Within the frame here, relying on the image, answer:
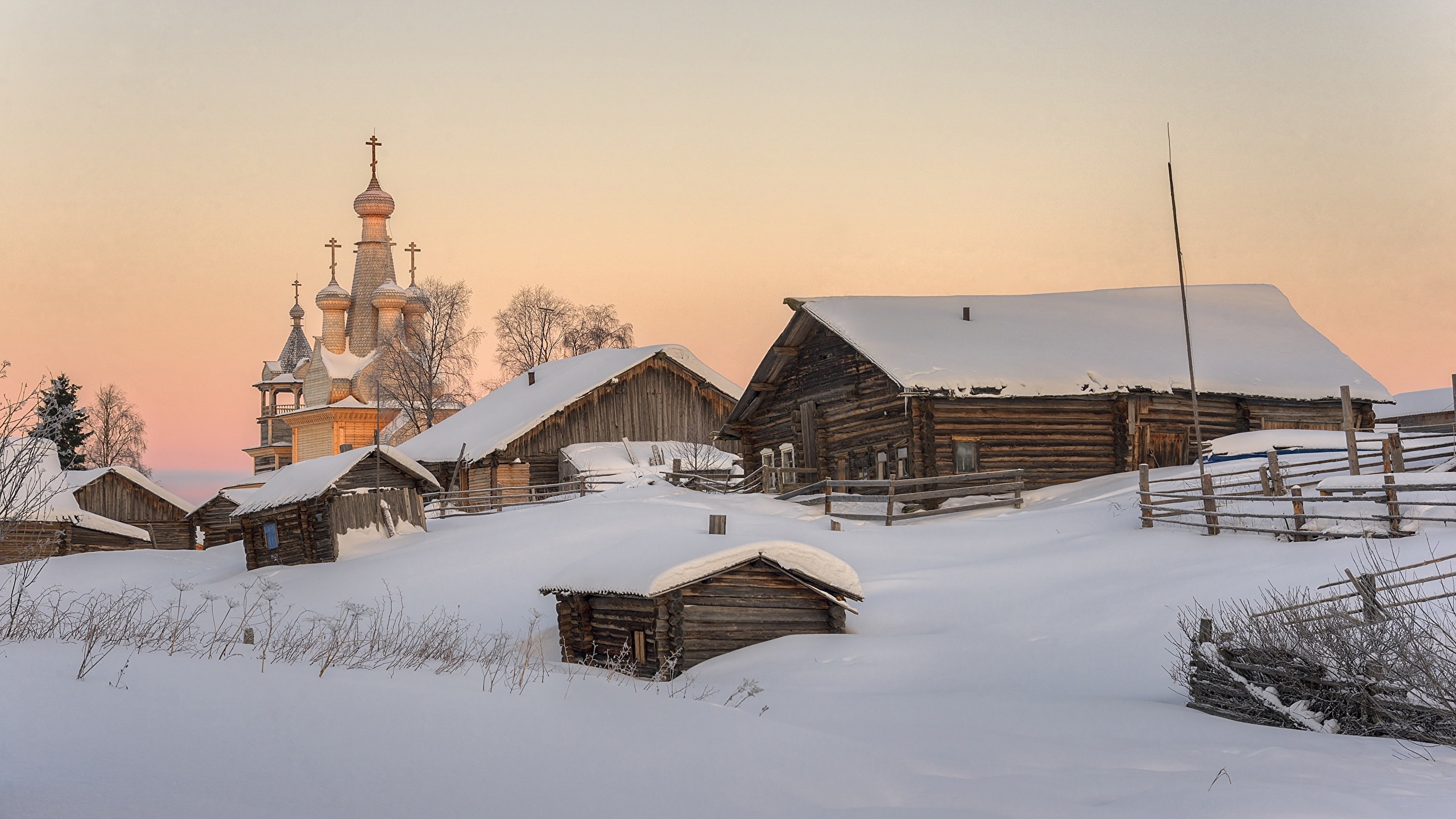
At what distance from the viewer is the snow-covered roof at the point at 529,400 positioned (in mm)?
41625

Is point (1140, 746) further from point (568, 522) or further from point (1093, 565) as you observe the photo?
point (568, 522)

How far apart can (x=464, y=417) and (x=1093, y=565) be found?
1270 inches

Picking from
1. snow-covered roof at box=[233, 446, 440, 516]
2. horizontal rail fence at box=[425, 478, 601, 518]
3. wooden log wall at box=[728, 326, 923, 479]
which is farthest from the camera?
horizontal rail fence at box=[425, 478, 601, 518]

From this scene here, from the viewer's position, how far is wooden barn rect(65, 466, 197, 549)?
47.1 m

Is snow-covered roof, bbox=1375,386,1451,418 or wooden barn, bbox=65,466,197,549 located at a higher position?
snow-covered roof, bbox=1375,386,1451,418

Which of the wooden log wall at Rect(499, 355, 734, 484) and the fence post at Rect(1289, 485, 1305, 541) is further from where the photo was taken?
the wooden log wall at Rect(499, 355, 734, 484)

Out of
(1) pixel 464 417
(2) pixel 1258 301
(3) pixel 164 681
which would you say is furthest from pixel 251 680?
(1) pixel 464 417

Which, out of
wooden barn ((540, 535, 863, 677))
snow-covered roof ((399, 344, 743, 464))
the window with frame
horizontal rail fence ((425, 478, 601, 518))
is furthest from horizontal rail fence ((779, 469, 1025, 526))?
snow-covered roof ((399, 344, 743, 464))

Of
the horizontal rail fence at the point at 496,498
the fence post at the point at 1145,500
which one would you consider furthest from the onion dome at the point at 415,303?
the fence post at the point at 1145,500

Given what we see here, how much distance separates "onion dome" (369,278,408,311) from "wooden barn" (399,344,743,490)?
2642 cm

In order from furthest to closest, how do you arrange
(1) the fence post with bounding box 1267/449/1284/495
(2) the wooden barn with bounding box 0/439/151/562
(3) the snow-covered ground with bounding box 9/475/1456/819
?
(2) the wooden barn with bounding box 0/439/151/562
(1) the fence post with bounding box 1267/449/1284/495
(3) the snow-covered ground with bounding box 9/475/1456/819

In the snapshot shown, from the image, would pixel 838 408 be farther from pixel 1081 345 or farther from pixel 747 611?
pixel 747 611

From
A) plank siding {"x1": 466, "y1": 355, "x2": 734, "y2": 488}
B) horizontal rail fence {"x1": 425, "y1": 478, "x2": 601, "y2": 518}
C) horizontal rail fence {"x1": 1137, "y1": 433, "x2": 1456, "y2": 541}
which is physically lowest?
horizontal rail fence {"x1": 1137, "y1": 433, "x2": 1456, "y2": 541}

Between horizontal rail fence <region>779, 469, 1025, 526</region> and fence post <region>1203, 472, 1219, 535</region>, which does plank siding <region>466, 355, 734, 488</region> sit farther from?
fence post <region>1203, 472, 1219, 535</region>
